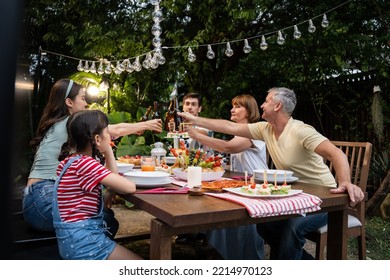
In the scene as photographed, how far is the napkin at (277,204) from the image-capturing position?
141 cm

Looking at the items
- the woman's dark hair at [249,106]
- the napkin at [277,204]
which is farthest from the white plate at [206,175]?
the woman's dark hair at [249,106]

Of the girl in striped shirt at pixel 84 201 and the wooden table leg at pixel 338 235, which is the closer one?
the girl in striped shirt at pixel 84 201

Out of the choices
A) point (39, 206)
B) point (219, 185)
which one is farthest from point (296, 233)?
point (39, 206)

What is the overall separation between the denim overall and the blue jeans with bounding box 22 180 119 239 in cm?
33

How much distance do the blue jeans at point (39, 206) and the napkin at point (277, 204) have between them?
856 millimetres

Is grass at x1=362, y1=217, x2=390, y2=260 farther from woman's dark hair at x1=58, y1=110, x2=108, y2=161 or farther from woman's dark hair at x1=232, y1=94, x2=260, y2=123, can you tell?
woman's dark hair at x1=58, y1=110, x2=108, y2=161

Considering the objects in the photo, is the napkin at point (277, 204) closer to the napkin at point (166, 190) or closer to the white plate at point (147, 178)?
the napkin at point (166, 190)

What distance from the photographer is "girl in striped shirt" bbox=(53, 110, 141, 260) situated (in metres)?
1.58

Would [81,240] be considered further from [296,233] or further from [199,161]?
[296,233]

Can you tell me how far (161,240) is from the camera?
133 cm

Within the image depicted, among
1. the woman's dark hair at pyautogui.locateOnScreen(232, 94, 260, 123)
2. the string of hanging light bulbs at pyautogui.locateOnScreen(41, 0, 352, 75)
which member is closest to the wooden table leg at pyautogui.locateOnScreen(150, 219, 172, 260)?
the woman's dark hair at pyautogui.locateOnScreen(232, 94, 260, 123)

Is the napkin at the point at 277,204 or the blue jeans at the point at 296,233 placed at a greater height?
the napkin at the point at 277,204

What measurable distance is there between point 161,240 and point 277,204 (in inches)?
20.1

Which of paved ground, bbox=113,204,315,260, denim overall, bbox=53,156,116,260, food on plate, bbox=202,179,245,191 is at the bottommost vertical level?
paved ground, bbox=113,204,315,260
